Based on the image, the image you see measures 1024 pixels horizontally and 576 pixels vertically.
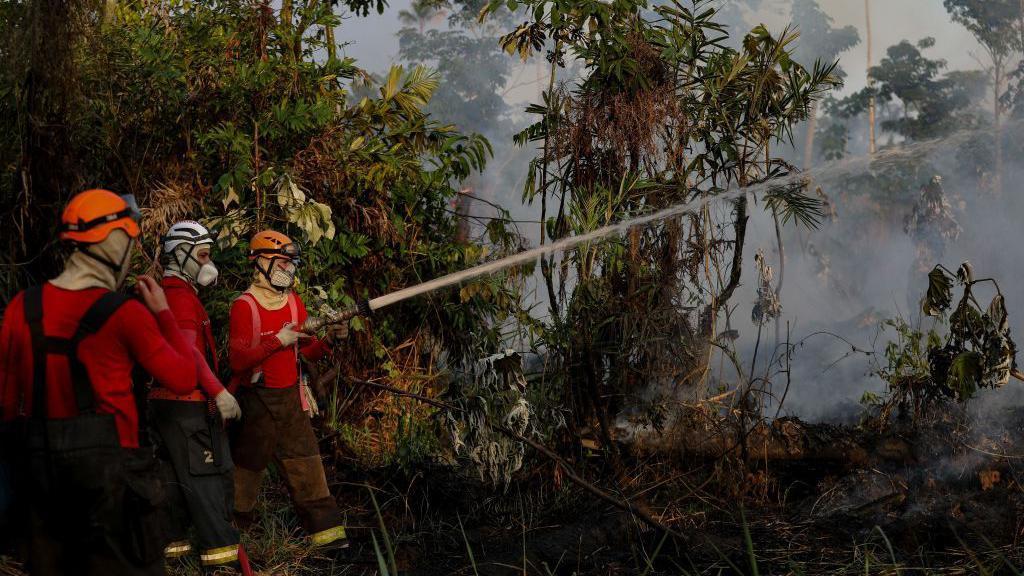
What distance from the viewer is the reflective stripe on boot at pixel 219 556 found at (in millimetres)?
4297

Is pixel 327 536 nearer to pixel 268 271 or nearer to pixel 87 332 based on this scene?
pixel 268 271

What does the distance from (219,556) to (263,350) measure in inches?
39.9

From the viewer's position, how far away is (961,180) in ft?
78.2

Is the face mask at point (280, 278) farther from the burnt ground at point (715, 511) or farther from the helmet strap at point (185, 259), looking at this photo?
the burnt ground at point (715, 511)

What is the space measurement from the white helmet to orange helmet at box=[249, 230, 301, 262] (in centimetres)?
44

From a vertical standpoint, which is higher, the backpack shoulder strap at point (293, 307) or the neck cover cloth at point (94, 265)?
the neck cover cloth at point (94, 265)

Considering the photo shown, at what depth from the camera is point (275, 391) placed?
16.0 feet

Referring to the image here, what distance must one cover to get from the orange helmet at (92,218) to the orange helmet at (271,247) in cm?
160

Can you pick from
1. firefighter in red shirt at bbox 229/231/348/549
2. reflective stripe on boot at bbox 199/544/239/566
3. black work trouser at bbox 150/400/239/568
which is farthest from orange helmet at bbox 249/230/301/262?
reflective stripe on boot at bbox 199/544/239/566

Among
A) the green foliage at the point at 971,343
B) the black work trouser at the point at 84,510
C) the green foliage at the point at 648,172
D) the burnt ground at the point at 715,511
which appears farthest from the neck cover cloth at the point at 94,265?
the green foliage at the point at 971,343

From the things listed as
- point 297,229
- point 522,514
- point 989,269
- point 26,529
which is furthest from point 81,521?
point 989,269

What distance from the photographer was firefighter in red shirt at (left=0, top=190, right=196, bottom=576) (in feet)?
10.1

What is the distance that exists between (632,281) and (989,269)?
52.2 feet

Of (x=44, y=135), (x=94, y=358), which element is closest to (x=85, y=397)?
(x=94, y=358)
